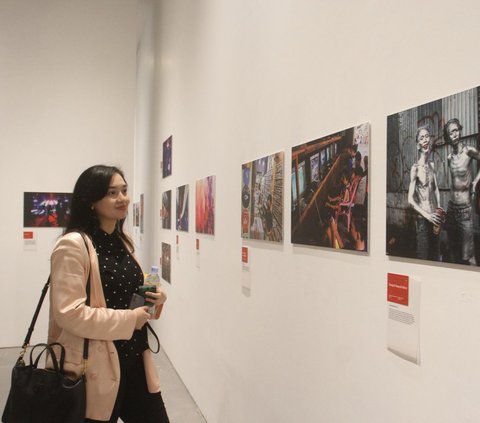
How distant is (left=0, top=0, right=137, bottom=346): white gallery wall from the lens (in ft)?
20.6

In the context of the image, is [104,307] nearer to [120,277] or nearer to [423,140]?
[120,277]

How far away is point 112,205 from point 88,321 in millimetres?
606

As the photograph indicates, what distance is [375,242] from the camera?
1.70 m

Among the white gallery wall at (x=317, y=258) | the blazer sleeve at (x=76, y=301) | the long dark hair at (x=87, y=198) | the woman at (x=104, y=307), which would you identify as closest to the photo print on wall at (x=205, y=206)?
the white gallery wall at (x=317, y=258)

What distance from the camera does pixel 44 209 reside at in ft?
21.0

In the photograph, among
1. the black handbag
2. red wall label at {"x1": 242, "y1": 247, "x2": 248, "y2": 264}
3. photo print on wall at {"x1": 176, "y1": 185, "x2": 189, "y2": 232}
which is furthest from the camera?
photo print on wall at {"x1": 176, "y1": 185, "x2": 189, "y2": 232}

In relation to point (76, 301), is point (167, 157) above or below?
above

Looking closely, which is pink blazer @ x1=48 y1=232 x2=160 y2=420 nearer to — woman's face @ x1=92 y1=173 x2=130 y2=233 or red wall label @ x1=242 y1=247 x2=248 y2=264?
woman's face @ x1=92 y1=173 x2=130 y2=233

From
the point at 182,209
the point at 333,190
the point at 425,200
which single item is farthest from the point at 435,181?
the point at 182,209

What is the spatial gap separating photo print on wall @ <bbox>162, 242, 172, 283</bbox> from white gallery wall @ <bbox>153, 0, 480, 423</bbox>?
1.28 meters

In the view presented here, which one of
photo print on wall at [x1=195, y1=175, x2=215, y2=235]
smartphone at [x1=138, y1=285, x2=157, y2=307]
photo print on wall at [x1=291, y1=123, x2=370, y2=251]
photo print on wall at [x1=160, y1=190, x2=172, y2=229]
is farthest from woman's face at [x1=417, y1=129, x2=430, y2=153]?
photo print on wall at [x1=160, y1=190, x2=172, y2=229]

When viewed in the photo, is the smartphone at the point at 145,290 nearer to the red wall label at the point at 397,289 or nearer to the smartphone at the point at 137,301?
the smartphone at the point at 137,301

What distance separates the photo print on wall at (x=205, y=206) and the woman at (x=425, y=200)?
2324mm

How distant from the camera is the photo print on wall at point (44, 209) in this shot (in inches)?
249
